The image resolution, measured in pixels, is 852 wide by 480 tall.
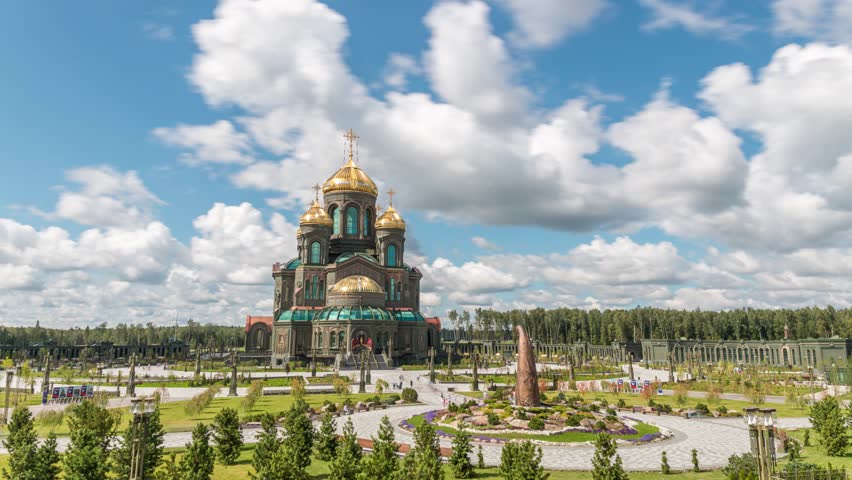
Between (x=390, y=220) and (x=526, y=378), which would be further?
(x=390, y=220)

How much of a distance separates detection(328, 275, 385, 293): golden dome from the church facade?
0.16 m

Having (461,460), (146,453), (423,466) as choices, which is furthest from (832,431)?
(146,453)

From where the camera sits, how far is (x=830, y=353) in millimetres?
86875

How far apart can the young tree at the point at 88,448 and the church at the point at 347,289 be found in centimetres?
5645

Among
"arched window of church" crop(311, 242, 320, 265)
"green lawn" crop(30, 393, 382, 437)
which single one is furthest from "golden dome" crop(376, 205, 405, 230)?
"green lawn" crop(30, 393, 382, 437)

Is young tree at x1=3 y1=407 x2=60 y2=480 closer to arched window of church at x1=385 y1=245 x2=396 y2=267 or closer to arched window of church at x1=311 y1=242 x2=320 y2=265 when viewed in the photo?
arched window of church at x1=311 y1=242 x2=320 y2=265

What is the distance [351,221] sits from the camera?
10738 centimetres

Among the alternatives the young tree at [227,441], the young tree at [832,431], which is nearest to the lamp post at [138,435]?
the young tree at [227,441]

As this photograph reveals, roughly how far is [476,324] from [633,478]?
495ft

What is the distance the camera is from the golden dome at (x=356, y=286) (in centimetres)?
8969

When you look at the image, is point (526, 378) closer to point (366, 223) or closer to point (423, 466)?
point (423, 466)

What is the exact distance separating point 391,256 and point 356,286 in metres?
14.0

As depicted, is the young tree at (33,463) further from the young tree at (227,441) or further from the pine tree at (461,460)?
the pine tree at (461,460)

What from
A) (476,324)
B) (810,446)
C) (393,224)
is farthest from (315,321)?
(476,324)
